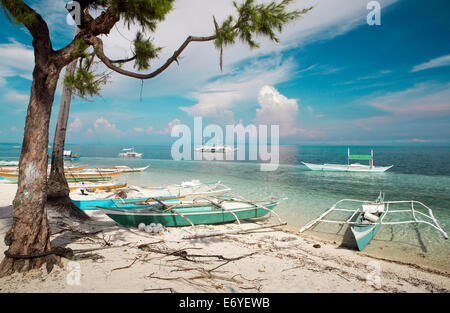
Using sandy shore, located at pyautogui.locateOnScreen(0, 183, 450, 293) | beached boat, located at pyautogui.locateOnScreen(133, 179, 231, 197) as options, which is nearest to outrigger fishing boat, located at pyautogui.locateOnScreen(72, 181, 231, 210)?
beached boat, located at pyautogui.locateOnScreen(133, 179, 231, 197)

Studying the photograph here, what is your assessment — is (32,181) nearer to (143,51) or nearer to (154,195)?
(143,51)

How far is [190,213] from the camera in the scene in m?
7.90

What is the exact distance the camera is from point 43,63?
3633mm

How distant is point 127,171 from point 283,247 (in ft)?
80.2

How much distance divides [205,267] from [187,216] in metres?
3.45

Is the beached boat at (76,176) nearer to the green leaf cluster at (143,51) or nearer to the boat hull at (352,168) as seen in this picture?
the green leaf cluster at (143,51)

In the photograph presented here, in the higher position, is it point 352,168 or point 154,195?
point 352,168

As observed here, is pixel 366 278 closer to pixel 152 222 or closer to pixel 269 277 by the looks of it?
pixel 269 277

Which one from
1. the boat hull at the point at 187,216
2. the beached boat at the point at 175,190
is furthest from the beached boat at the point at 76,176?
the boat hull at the point at 187,216

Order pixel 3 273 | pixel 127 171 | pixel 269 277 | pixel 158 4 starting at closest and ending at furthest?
1. pixel 158 4
2. pixel 3 273
3. pixel 269 277
4. pixel 127 171

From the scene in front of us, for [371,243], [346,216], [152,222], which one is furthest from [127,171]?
[371,243]

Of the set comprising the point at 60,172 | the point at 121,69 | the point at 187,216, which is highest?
the point at 121,69

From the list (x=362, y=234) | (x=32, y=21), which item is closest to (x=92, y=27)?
(x=32, y=21)
